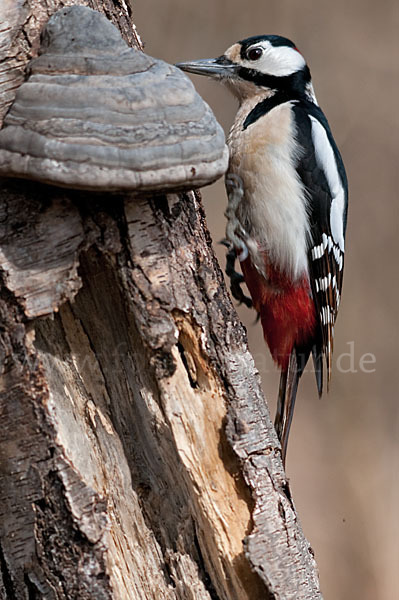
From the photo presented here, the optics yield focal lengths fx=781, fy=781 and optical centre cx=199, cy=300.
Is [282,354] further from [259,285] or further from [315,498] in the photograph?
[315,498]

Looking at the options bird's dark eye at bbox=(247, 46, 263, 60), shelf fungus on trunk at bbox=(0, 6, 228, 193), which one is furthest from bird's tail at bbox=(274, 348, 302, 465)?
shelf fungus on trunk at bbox=(0, 6, 228, 193)

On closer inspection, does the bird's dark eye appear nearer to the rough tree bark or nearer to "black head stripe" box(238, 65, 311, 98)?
"black head stripe" box(238, 65, 311, 98)

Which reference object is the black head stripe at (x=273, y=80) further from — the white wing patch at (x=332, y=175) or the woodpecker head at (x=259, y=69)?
the white wing patch at (x=332, y=175)

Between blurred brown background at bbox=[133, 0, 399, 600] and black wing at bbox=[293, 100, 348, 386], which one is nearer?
black wing at bbox=[293, 100, 348, 386]

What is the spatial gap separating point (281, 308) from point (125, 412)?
3.38 ft

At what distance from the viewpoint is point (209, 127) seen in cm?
151

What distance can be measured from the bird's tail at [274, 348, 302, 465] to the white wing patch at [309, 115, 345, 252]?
448 mm

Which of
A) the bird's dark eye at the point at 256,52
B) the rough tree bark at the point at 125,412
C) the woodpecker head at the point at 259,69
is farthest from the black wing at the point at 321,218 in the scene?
the rough tree bark at the point at 125,412

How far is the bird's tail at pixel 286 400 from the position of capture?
256cm

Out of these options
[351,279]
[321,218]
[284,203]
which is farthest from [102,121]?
[351,279]

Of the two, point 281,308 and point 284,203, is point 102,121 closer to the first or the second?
point 284,203

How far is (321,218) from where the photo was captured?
2605 millimetres

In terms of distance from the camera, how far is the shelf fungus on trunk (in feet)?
4.49

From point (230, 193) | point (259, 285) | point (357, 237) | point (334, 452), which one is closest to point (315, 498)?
point (334, 452)
